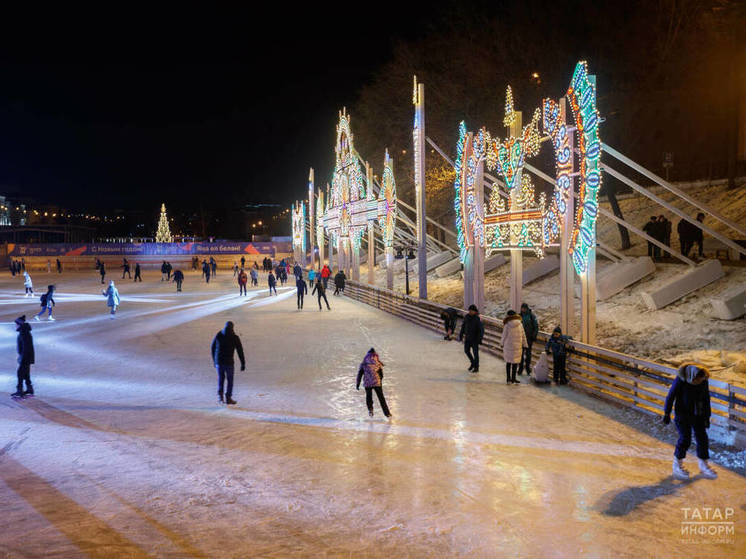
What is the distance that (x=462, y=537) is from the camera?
17.3 feet

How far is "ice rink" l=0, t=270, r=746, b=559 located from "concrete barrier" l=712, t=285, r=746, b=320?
201 inches

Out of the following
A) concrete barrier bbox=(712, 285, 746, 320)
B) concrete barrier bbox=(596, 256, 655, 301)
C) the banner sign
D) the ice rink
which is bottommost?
the ice rink

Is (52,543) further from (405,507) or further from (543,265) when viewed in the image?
(543,265)

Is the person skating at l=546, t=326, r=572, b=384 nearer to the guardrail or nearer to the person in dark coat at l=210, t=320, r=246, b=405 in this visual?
the guardrail

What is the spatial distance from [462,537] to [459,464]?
5.95 feet

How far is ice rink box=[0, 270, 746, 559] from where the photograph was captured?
17.3 feet

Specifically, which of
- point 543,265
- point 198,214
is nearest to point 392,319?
point 543,265

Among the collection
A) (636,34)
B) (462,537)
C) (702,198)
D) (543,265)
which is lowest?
(462,537)

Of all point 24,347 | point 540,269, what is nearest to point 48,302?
point 24,347

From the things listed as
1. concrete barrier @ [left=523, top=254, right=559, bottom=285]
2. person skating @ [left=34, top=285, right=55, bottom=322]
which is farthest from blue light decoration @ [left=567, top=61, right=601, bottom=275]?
person skating @ [left=34, top=285, right=55, bottom=322]

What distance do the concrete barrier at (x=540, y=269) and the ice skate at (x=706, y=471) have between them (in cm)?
1682

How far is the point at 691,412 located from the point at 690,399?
140 mm

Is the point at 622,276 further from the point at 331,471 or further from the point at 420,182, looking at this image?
the point at 331,471

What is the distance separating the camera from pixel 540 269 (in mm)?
23656
